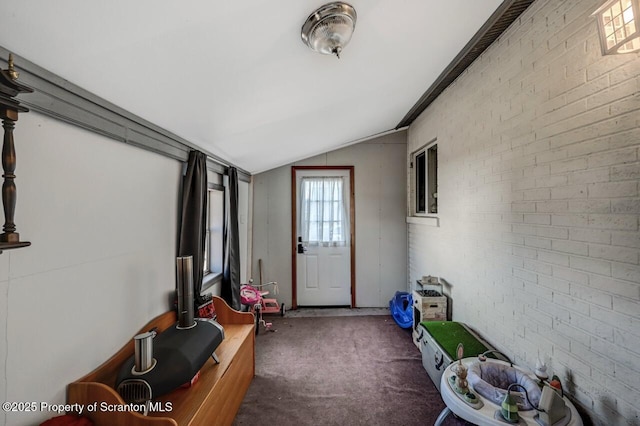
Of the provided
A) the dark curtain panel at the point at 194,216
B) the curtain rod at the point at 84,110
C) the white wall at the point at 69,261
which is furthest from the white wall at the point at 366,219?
the white wall at the point at 69,261

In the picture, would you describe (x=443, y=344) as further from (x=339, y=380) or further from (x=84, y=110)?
(x=84, y=110)

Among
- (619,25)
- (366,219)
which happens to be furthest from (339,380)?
(619,25)

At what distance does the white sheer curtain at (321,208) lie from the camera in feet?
13.3

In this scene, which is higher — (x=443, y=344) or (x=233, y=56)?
(x=233, y=56)

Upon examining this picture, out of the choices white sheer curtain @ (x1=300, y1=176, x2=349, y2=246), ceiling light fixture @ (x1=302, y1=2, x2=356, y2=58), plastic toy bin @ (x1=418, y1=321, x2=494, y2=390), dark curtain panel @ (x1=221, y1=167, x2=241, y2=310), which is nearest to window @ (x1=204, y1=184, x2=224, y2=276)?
dark curtain panel @ (x1=221, y1=167, x2=241, y2=310)

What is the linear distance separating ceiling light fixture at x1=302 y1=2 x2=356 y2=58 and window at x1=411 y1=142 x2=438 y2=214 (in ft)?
7.42

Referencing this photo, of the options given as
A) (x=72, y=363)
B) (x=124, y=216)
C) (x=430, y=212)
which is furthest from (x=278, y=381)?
(x=430, y=212)

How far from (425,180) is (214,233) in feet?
8.95

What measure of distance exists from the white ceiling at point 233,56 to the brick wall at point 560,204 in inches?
16.6

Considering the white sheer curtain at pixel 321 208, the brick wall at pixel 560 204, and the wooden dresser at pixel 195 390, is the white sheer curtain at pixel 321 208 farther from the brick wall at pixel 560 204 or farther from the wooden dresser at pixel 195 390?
the brick wall at pixel 560 204

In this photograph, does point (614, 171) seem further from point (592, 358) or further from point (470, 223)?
point (470, 223)

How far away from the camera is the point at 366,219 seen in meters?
4.08

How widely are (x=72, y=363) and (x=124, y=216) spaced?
27.9 inches

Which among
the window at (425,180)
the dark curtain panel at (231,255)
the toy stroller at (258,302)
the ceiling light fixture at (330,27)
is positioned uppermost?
Result: the ceiling light fixture at (330,27)
